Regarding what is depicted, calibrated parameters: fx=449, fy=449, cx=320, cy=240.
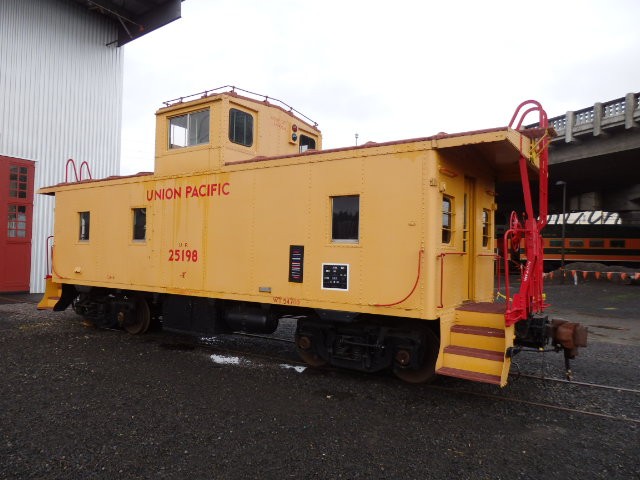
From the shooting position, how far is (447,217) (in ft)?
21.1

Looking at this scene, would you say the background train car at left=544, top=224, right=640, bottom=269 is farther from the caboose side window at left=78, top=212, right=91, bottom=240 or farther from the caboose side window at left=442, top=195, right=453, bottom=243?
the caboose side window at left=78, top=212, right=91, bottom=240

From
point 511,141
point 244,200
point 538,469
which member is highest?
point 511,141

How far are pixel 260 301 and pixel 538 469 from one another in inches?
172

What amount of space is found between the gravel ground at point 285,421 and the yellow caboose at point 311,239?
23.8 inches

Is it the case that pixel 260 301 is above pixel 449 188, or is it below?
below

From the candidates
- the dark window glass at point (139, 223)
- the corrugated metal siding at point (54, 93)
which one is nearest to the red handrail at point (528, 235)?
the dark window glass at point (139, 223)

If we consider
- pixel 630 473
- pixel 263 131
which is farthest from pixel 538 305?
pixel 263 131

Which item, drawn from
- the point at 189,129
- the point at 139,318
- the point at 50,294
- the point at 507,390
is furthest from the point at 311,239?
the point at 50,294

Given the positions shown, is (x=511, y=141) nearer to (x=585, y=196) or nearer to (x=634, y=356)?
(x=634, y=356)

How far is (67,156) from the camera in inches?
728

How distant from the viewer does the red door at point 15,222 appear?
16.3m

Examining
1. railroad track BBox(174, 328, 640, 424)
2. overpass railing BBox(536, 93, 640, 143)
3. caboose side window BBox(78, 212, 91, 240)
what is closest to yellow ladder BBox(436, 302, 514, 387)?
railroad track BBox(174, 328, 640, 424)

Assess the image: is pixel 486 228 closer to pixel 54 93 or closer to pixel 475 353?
pixel 475 353

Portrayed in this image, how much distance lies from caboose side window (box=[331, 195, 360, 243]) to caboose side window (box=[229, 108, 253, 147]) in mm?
2781
